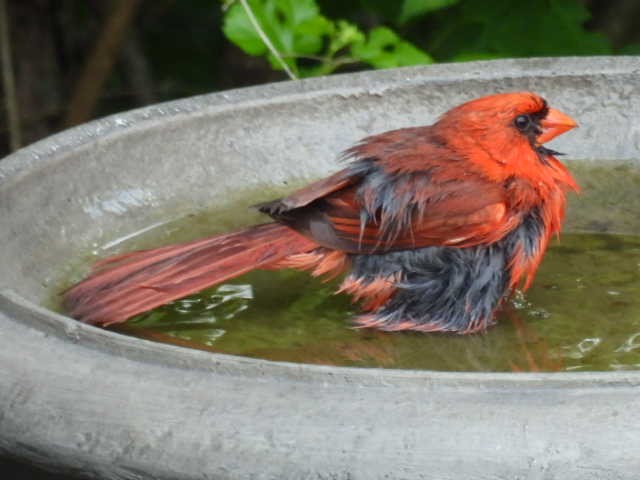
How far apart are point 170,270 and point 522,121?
78 centimetres

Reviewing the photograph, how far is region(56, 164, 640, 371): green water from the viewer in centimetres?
242

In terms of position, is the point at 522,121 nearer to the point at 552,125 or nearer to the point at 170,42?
the point at 552,125

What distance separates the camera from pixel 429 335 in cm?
260

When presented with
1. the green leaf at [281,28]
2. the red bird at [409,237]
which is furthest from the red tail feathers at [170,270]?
the green leaf at [281,28]

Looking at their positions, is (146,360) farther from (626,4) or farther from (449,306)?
(626,4)

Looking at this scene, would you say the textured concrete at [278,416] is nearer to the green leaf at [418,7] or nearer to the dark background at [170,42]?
the green leaf at [418,7]

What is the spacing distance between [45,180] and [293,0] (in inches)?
53.9

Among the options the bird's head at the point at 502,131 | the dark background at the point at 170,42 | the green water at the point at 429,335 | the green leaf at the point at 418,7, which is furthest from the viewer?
the dark background at the point at 170,42

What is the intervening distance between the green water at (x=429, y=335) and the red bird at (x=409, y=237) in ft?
0.22

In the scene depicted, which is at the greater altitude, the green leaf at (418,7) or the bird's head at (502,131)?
the bird's head at (502,131)

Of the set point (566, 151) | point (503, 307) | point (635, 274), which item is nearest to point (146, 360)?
point (503, 307)

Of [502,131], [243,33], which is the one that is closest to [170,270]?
[502,131]

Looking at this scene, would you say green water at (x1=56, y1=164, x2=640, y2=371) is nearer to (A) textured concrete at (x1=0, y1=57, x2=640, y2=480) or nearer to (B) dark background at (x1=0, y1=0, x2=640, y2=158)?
(A) textured concrete at (x1=0, y1=57, x2=640, y2=480)

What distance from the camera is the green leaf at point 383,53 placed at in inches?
151
